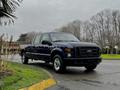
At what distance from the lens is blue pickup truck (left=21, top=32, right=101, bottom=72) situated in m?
12.1

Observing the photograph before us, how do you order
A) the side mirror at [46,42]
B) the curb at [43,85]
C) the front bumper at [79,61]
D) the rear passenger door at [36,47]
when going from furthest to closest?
the rear passenger door at [36,47] → the side mirror at [46,42] → the front bumper at [79,61] → the curb at [43,85]

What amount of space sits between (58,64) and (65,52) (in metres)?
0.76

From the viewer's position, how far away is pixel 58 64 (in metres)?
12.6

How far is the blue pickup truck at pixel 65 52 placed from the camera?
39.6 ft

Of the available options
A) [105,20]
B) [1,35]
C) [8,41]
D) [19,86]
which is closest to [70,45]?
[8,41]

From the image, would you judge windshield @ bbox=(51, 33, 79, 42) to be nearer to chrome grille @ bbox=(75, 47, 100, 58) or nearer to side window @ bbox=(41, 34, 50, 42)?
side window @ bbox=(41, 34, 50, 42)

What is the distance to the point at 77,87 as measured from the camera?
28.5 ft

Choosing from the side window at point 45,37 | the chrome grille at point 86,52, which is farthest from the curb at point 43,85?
the side window at point 45,37

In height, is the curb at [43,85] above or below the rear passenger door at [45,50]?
below

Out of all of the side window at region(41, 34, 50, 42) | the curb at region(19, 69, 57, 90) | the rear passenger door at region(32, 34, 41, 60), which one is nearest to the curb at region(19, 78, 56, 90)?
the curb at region(19, 69, 57, 90)

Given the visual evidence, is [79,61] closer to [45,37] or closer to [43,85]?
[45,37]

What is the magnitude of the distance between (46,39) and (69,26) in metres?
70.4

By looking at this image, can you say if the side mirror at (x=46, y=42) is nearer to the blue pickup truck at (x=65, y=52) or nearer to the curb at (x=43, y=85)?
the blue pickup truck at (x=65, y=52)

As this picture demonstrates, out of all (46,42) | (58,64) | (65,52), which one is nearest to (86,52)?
(65,52)
